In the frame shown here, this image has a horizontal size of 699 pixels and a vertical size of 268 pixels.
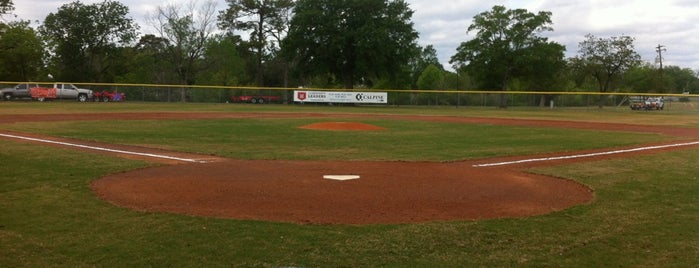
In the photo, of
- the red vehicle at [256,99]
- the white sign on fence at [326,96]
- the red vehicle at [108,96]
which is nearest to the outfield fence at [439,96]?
the red vehicle at [256,99]

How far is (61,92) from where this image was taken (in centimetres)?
5044

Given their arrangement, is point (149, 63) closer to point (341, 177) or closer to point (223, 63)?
point (223, 63)

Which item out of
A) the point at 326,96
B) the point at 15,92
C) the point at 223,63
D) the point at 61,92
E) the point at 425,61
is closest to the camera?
the point at 15,92

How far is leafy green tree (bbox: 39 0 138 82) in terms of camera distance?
244 ft

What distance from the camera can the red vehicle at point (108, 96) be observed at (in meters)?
52.1

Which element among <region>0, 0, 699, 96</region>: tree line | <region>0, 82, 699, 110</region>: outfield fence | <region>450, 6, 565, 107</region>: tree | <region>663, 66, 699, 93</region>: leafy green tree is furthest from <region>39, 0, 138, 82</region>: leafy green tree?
<region>663, 66, 699, 93</region>: leafy green tree

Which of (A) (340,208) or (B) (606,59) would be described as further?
(B) (606,59)

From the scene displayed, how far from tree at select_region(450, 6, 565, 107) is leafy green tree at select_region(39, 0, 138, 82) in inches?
1930

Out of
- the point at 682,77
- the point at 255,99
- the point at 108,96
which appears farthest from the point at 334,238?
the point at 682,77

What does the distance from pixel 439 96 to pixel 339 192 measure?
5220 centimetres

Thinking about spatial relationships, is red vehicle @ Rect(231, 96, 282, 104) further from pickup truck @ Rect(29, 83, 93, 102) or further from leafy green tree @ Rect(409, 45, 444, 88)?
leafy green tree @ Rect(409, 45, 444, 88)

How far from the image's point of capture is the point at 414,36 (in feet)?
217

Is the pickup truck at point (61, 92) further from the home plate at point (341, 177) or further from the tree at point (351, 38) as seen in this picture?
the home plate at point (341, 177)

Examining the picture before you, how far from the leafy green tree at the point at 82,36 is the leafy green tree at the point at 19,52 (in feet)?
8.24
